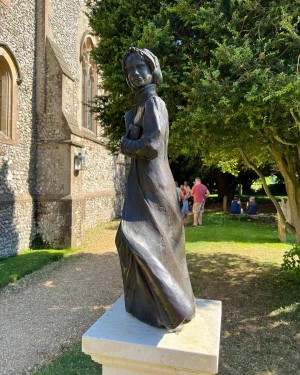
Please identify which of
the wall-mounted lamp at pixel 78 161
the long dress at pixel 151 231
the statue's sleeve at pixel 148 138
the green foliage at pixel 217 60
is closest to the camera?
the long dress at pixel 151 231

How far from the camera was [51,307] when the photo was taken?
5832 millimetres

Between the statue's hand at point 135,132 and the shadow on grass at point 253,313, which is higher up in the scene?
the statue's hand at point 135,132

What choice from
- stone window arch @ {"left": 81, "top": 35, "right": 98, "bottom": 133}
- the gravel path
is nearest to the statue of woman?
the gravel path

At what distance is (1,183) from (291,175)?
7.46 m

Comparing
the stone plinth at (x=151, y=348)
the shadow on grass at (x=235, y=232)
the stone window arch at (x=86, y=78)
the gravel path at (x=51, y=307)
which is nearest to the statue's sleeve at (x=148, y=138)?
the stone plinth at (x=151, y=348)

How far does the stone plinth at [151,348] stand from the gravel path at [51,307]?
217cm

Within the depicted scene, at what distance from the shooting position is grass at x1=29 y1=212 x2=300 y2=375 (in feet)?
12.5

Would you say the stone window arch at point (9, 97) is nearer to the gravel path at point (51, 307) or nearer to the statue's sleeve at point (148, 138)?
the gravel path at point (51, 307)

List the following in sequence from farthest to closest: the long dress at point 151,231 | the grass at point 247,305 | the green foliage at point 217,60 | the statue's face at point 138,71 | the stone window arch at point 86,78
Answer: the stone window arch at point 86,78 < the green foliage at point 217,60 < the grass at point 247,305 < the statue's face at point 138,71 < the long dress at point 151,231

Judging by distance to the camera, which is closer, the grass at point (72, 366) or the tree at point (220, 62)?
the grass at point (72, 366)

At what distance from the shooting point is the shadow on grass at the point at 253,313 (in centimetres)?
386

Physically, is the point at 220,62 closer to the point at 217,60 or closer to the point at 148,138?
the point at 217,60

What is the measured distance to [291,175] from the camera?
19.5 feet

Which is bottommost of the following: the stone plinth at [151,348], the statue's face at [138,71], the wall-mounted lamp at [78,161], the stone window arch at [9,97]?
the stone plinth at [151,348]
